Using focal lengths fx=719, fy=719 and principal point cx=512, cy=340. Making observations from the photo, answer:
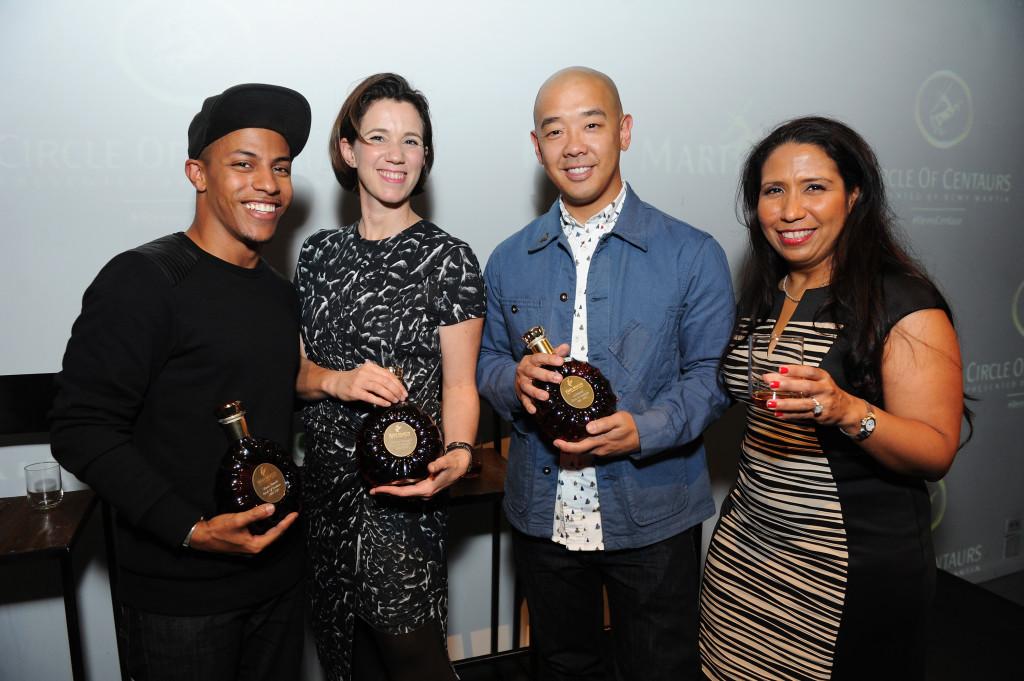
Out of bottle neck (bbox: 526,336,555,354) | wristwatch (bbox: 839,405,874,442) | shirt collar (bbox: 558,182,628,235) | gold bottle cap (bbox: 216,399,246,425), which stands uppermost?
shirt collar (bbox: 558,182,628,235)

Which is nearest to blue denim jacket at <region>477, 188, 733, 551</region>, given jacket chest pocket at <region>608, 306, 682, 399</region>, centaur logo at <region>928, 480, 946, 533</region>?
jacket chest pocket at <region>608, 306, 682, 399</region>

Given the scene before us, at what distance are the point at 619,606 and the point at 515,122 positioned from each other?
1.70 meters

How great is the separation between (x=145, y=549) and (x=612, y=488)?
104 cm

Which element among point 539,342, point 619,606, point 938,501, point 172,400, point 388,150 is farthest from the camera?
point 938,501

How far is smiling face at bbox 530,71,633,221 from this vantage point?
1773 millimetres

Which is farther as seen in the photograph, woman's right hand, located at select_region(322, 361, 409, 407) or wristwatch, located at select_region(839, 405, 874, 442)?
woman's right hand, located at select_region(322, 361, 409, 407)

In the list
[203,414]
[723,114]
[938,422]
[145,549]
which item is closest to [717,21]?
[723,114]

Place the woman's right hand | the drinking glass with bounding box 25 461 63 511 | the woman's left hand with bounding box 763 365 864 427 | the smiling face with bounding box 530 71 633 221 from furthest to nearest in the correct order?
the drinking glass with bounding box 25 461 63 511
the smiling face with bounding box 530 71 633 221
the woman's right hand
the woman's left hand with bounding box 763 365 864 427

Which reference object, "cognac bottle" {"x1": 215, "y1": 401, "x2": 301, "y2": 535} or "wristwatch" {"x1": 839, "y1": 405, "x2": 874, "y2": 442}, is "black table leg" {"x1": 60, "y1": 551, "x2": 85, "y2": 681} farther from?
"wristwatch" {"x1": 839, "y1": 405, "x2": 874, "y2": 442}

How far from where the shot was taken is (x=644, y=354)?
175 cm

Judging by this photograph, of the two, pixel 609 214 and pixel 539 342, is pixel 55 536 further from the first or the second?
pixel 609 214

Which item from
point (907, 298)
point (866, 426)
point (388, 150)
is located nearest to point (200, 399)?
point (388, 150)

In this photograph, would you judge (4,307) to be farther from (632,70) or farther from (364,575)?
(632,70)

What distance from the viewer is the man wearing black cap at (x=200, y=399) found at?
1368 mm
